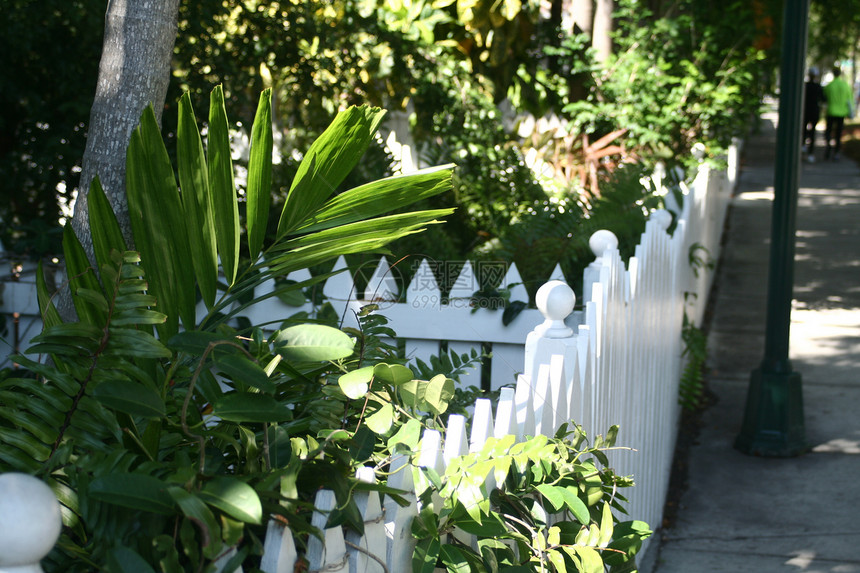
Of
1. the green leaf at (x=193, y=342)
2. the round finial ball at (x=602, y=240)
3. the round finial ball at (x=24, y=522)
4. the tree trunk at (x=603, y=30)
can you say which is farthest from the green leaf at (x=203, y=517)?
the tree trunk at (x=603, y=30)

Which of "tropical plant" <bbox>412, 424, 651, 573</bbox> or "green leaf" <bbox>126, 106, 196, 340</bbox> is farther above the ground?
"green leaf" <bbox>126, 106, 196, 340</bbox>

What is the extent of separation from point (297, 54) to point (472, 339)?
2540 mm

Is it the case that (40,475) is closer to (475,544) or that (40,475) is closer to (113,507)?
(113,507)

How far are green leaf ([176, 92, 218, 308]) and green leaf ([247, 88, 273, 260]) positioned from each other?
8cm

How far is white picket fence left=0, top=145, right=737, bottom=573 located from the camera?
1.21 meters

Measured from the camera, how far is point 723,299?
737cm

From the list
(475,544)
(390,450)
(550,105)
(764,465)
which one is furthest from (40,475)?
(550,105)

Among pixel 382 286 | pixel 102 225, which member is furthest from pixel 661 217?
pixel 102 225

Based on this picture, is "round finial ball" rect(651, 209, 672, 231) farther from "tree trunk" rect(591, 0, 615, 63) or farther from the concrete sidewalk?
"tree trunk" rect(591, 0, 615, 63)

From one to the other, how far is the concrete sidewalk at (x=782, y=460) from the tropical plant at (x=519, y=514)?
181 centimetres

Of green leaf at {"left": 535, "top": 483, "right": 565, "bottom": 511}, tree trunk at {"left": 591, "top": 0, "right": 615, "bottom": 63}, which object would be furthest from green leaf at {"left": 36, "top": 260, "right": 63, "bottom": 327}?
tree trunk at {"left": 591, "top": 0, "right": 615, "bottom": 63}

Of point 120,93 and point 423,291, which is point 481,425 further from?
point 423,291

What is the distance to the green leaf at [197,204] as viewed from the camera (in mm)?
1618

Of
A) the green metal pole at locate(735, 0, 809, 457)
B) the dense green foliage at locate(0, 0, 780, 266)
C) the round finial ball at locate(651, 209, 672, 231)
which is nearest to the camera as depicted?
the round finial ball at locate(651, 209, 672, 231)
